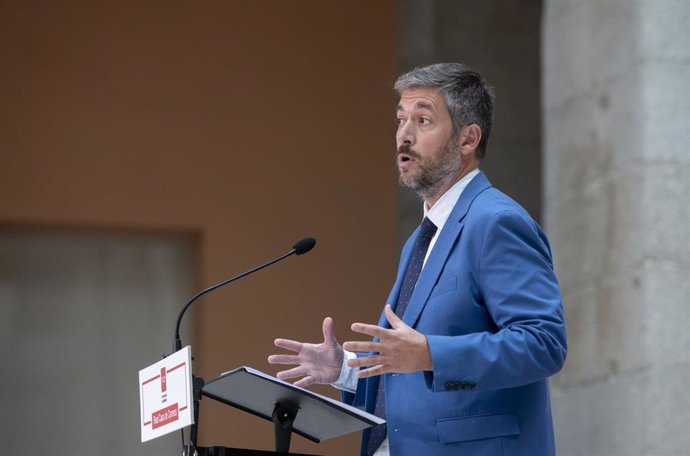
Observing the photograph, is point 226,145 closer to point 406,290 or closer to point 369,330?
point 406,290

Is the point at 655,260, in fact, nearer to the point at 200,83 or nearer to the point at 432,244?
the point at 432,244

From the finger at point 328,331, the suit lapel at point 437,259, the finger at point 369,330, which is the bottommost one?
the finger at point 369,330

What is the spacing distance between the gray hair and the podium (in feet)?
2.25

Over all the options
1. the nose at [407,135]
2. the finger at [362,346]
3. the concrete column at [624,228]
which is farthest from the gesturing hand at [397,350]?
the concrete column at [624,228]

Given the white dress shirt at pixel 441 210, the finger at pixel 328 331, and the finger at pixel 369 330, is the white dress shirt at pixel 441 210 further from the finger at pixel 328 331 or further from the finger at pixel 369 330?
the finger at pixel 369 330

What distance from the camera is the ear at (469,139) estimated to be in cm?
267

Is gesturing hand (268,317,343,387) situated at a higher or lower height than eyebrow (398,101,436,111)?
lower

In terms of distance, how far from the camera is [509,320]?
230cm

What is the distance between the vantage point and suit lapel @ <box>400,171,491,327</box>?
2467 millimetres

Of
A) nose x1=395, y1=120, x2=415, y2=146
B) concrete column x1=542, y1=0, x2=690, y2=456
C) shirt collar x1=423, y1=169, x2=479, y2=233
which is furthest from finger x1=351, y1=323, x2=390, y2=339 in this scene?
concrete column x1=542, y1=0, x2=690, y2=456

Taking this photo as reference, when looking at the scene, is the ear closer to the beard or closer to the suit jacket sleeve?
the beard

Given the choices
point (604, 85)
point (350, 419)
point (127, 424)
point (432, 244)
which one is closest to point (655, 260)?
point (604, 85)

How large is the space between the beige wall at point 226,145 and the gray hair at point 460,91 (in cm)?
304

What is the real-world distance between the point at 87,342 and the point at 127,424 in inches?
16.6
